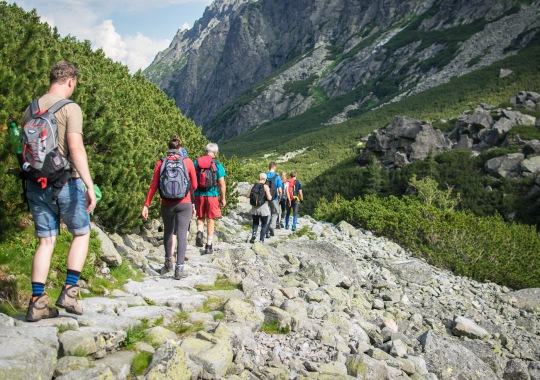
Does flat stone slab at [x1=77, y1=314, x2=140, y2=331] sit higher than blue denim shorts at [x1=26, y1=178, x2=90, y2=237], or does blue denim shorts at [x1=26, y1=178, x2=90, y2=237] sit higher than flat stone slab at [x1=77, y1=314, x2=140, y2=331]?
blue denim shorts at [x1=26, y1=178, x2=90, y2=237]

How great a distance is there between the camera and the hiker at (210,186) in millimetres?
8812

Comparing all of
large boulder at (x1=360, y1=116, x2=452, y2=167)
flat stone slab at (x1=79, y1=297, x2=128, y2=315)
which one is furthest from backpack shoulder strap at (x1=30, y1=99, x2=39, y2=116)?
large boulder at (x1=360, y1=116, x2=452, y2=167)

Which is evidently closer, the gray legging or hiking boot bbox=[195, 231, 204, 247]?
the gray legging

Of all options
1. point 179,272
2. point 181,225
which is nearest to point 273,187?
point 181,225

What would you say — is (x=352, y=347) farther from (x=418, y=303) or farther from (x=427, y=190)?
(x=427, y=190)

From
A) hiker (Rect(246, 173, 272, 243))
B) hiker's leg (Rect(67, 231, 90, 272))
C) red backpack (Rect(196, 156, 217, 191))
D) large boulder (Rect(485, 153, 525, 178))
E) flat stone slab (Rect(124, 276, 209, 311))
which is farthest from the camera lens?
large boulder (Rect(485, 153, 525, 178))

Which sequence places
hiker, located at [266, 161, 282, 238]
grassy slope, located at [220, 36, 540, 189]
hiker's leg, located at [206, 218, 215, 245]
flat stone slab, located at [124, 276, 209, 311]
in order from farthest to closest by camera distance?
grassy slope, located at [220, 36, 540, 189] → hiker, located at [266, 161, 282, 238] → hiker's leg, located at [206, 218, 215, 245] → flat stone slab, located at [124, 276, 209, 311]

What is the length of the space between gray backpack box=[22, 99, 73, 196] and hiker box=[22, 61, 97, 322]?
0.04 m

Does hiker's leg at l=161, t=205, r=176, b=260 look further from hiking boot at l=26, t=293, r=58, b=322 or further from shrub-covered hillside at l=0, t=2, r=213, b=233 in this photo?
hiking boot at l=26, t=293, r=58, b=322

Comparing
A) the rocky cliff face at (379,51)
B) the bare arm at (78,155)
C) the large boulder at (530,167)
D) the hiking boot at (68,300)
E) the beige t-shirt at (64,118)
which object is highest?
the rocky cliff face at (379,51)

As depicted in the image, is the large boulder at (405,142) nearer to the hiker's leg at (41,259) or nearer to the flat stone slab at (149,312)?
the flat stone slab at (149,312)

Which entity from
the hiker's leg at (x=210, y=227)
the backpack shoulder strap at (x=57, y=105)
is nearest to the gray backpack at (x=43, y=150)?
the backpack shoulder strap at (x=57, y=105)

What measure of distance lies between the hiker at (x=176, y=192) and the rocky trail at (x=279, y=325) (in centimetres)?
59

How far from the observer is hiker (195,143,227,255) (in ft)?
28.9
